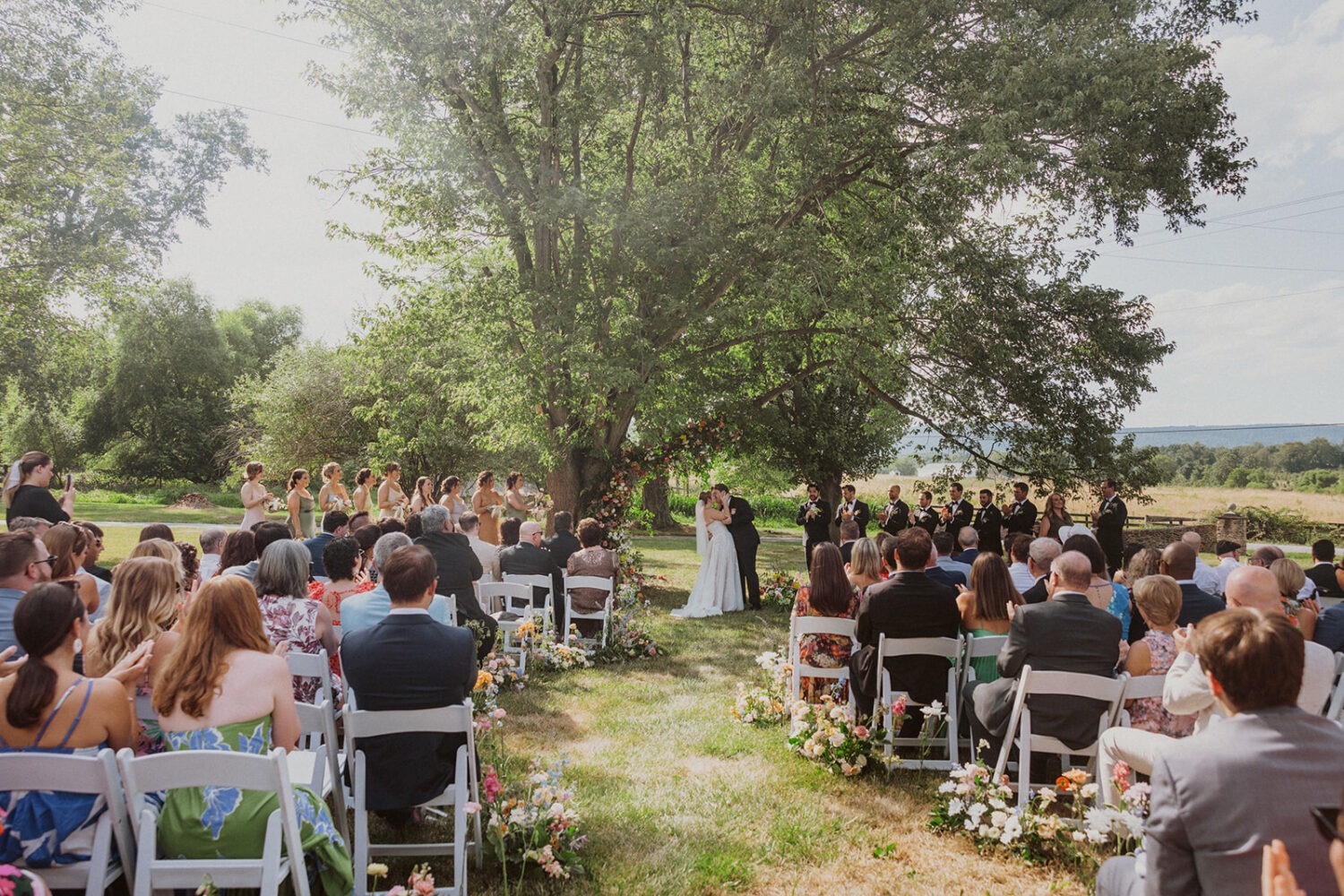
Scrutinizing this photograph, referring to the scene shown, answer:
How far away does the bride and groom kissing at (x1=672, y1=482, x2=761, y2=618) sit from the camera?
1251cm

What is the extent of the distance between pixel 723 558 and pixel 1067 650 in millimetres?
8293

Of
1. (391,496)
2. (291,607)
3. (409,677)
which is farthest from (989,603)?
(391,496)

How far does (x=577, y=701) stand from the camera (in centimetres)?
744

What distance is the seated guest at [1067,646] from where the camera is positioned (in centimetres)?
452

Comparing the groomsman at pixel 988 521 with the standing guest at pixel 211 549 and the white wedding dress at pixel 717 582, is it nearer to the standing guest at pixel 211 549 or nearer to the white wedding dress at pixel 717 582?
the white wedding dress at pixel 717 582

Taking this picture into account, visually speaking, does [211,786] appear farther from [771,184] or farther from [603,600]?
[771,184]

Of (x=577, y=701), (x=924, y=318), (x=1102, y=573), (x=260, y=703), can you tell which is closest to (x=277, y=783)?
(x=260, y=703)

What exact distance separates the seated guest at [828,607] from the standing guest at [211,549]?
4.68 metres

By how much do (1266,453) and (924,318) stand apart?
62.4 meters

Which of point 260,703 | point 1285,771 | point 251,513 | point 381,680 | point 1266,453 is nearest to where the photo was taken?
point 1285,771

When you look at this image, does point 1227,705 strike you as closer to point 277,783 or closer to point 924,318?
point 277,783

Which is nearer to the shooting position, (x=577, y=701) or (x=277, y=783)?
(x=277, y=783)

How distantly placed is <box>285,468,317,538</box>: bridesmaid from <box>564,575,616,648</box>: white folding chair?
399cm

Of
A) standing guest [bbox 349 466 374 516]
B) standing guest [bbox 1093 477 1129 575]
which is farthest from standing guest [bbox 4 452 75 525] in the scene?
standing guest [bbox 1093 477 1129 575]
